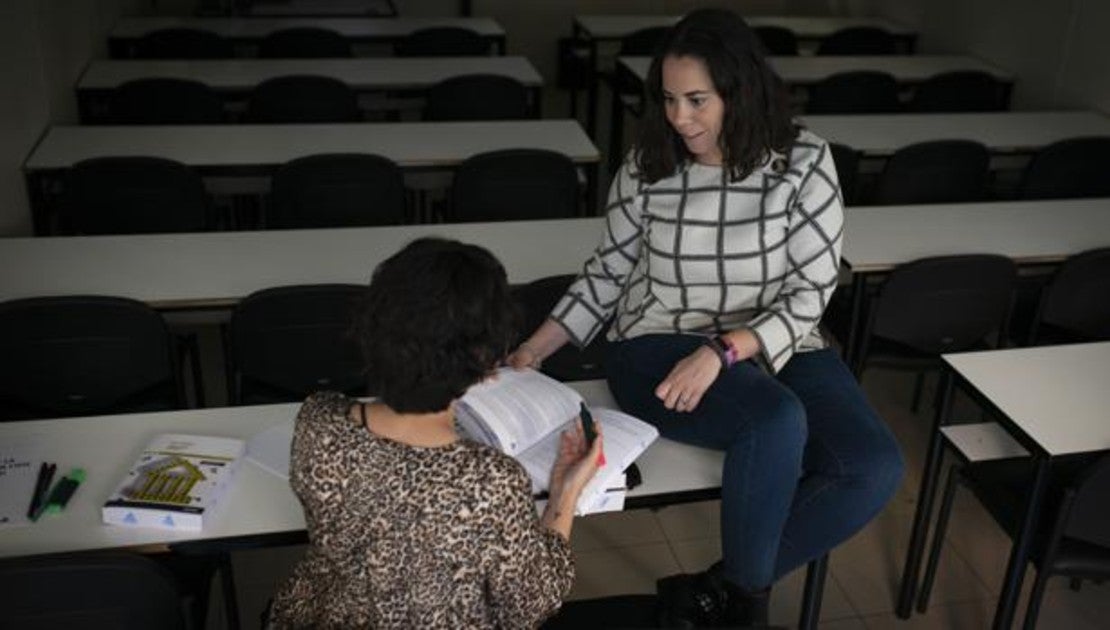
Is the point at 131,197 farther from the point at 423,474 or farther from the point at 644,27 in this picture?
the point at 644,27

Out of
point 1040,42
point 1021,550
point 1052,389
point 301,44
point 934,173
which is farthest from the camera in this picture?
point 301,44

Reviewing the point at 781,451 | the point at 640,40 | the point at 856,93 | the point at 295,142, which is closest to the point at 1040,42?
the point at 856,93

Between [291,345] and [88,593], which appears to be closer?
[88,593]

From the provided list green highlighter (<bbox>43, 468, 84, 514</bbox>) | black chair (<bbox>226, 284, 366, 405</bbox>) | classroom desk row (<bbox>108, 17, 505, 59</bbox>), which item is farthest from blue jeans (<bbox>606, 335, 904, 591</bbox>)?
classroom desk row (<bbox>108, 17, 505, 59</bbox>)

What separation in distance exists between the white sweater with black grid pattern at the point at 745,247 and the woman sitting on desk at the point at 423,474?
2.29 feet

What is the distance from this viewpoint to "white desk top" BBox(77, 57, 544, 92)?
16.4 ft

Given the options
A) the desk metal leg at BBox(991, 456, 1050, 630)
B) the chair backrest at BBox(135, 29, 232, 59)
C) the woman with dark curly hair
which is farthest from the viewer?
the chair backrest at BBox(135, 29, 232, 59)

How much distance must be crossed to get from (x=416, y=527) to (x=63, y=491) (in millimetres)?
853

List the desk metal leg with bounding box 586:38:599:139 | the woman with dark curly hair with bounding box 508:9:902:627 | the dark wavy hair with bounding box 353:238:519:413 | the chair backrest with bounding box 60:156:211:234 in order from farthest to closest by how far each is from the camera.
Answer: the desk metal leg with bounding box 586:38:599:139 < the chair backrest with bounding box 60:156:211:234 < the woman with dark curly hair with bounding box 508:9:902:627 < the dark wavy hair with bounding box 353:238:519:413

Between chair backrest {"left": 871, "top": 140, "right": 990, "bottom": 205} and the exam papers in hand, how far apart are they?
303 centimetres

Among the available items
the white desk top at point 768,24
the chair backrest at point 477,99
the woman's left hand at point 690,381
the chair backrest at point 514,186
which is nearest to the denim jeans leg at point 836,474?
the woman's left hand at point 690,381

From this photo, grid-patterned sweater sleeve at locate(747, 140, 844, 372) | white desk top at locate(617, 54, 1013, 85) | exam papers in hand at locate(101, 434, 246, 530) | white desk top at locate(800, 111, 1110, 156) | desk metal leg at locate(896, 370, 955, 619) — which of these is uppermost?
grid-patterned sweater sleeve at locate(747, 140, 844, 372)

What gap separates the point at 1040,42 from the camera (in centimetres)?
550

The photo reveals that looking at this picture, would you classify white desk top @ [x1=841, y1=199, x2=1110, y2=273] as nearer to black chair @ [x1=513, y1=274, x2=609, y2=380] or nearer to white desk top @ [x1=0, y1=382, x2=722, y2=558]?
black chair @ [x1=513, y1=274, x2=609, y2=380]
